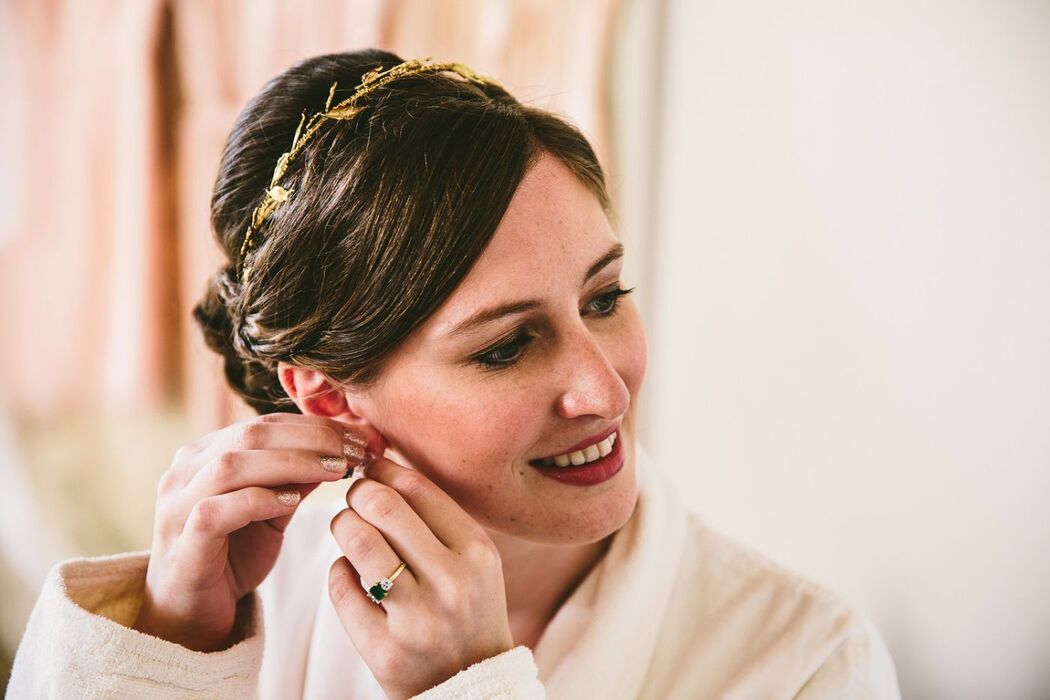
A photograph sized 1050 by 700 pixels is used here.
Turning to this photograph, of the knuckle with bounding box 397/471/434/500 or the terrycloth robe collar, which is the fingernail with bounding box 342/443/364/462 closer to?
the knuckle with bounding box 397/471/434/500

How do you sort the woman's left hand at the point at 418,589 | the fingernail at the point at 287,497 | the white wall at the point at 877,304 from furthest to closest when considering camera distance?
the white wall at the point at 877,304
the fingernail at the point at 287,497
the woman's left hand at the point at 418,589

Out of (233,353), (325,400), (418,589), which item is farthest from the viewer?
(233,353)

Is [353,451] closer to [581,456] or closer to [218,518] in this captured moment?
[218,518]

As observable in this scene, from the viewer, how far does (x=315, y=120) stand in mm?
1046

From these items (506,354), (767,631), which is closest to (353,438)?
(506,354)

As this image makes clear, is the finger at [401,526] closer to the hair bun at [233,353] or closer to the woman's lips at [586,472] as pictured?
the woman's lips at [586,472]

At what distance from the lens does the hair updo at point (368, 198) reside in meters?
0.95

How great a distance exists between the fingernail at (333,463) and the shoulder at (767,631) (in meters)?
0.51

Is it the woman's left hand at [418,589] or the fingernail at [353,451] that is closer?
the woman's left hand at [418,589]

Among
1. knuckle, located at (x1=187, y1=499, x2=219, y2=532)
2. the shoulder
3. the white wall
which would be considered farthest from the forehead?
the white wall

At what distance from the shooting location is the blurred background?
1.43 metres

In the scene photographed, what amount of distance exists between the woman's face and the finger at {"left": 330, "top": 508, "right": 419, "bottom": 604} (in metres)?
0.14

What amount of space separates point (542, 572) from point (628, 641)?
0.56ft

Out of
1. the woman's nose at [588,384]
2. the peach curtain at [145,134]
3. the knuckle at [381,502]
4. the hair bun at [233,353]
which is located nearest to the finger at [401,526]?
the knuckle at [381,502]
